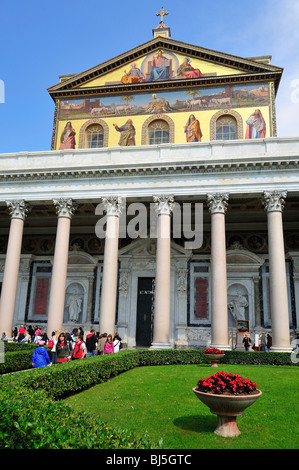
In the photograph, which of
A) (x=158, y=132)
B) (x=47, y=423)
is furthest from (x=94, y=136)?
(x=47, y=423)

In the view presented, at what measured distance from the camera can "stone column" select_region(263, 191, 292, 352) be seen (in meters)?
18.8

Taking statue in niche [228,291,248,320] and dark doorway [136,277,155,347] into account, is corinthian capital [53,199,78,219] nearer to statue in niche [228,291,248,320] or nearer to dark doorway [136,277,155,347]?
dark doorway [136,277,155,347]

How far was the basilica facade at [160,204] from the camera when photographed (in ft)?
68.0

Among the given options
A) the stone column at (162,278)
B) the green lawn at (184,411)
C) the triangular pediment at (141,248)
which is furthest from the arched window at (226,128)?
the green lawn at (184,411)

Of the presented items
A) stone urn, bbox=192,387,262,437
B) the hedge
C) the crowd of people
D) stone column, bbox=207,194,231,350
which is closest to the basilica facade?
stone column, bbox=207,194,231,350

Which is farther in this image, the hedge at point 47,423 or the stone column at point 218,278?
the stone column at point 218,278

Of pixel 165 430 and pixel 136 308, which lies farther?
pixel 136 308

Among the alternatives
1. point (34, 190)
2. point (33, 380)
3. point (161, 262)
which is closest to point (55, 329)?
point (161, 262)

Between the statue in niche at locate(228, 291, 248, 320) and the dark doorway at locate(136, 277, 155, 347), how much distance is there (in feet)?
18.3

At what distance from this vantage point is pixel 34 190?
2300cm

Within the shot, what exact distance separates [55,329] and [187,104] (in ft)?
57.2

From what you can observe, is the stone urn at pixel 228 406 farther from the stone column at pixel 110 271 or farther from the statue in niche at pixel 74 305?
the statue in niche at pixel 74 305

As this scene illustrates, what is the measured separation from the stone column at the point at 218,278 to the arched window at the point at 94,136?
1050 cm
